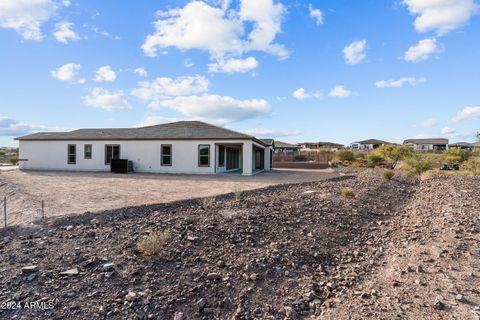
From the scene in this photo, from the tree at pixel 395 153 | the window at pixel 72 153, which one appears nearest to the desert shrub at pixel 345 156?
the tree at pixel 395 153

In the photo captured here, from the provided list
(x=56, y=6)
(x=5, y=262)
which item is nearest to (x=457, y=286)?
(x=5, y=262)

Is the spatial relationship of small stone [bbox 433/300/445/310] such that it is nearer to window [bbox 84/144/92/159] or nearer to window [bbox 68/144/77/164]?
window [bbox 84/144/92/159]

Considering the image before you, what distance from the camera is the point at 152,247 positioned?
4250 mm

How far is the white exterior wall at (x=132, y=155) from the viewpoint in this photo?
18.4 meters

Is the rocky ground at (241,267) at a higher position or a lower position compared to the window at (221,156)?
lower

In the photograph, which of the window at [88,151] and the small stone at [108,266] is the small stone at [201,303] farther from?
the window at [88,151]

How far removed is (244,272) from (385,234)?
12.0ft

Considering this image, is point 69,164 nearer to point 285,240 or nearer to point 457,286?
point 285,240

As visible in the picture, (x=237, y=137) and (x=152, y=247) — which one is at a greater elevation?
(x=237, y=137)

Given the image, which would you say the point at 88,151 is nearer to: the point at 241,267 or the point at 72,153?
the point at 72,153

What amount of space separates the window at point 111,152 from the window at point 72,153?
2431 mm

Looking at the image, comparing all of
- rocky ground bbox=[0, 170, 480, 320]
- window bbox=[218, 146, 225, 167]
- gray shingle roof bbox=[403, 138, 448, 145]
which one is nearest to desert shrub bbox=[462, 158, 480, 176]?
rocky ground bbox=[0, 170, 480, 320]

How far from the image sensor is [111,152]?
2005cm

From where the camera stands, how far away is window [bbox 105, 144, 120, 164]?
19938 mm
